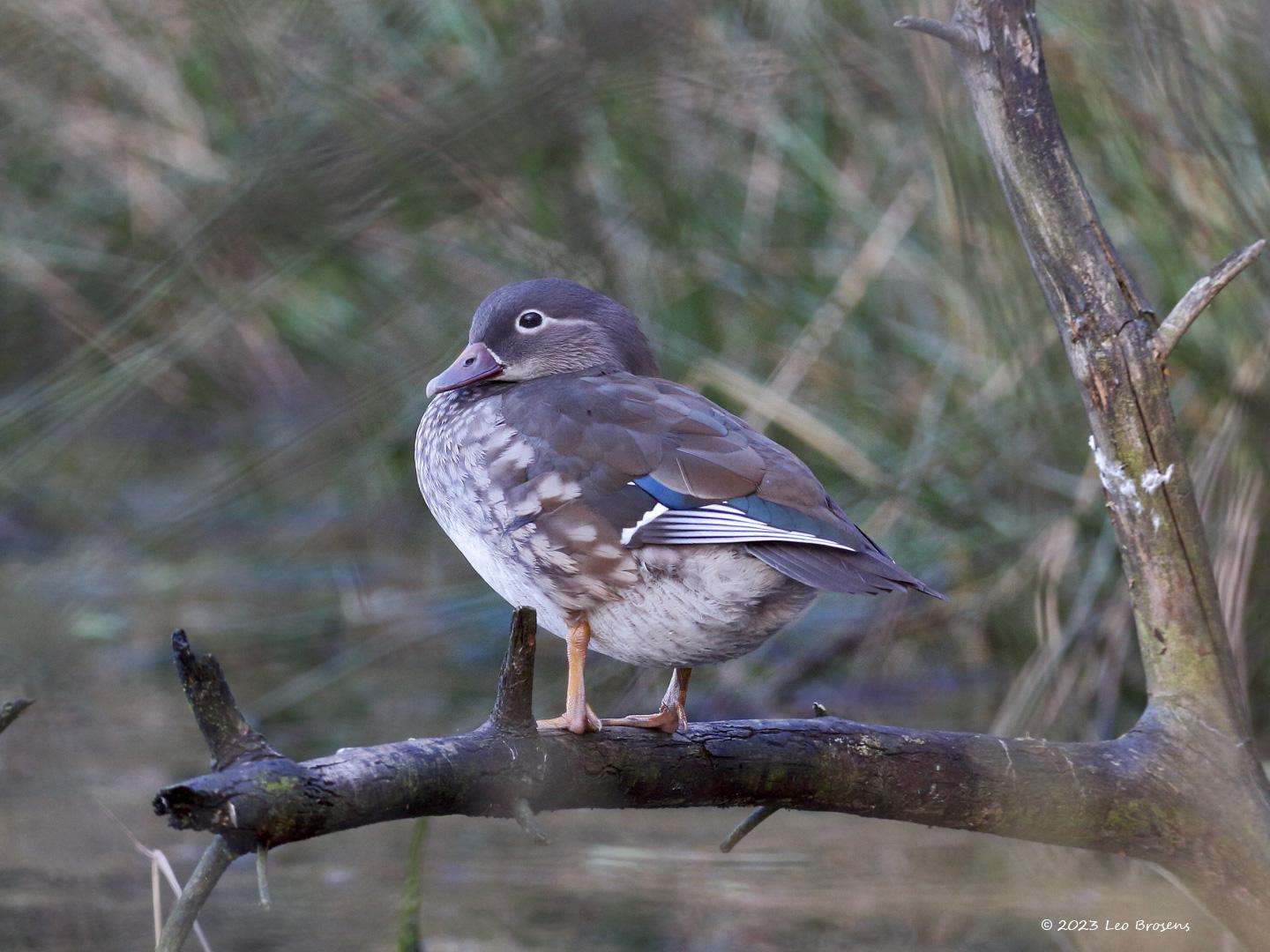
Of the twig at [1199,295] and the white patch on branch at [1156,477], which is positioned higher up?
the twig at [1199,295]

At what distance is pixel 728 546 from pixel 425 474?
0.55m

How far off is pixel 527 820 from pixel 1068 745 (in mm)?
733

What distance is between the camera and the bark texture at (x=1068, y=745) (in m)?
1.85

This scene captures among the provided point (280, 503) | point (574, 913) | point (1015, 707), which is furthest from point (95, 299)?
point (1015, 707)

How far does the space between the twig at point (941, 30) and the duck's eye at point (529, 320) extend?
660 millimetres

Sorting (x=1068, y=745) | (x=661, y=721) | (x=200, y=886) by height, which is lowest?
(x=1068, y=745)

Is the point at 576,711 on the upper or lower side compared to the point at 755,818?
upper

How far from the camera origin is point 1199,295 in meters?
1.98

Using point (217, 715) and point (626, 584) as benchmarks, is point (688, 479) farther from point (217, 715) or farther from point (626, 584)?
point (217, 715)

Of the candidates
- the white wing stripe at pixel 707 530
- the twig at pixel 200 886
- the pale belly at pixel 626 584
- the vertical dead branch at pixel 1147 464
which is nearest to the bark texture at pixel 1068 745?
the vertical dead branch at pixel 1147 464

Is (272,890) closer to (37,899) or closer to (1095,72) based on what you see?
(37,899)

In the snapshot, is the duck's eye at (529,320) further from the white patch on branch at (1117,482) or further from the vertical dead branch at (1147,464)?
the white patch on branch at (1117,482)

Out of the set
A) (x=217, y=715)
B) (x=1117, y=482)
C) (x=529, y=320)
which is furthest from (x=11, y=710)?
(x=1117, y=482)

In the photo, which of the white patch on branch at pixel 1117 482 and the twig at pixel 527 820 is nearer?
the twig at pixel 527 820
